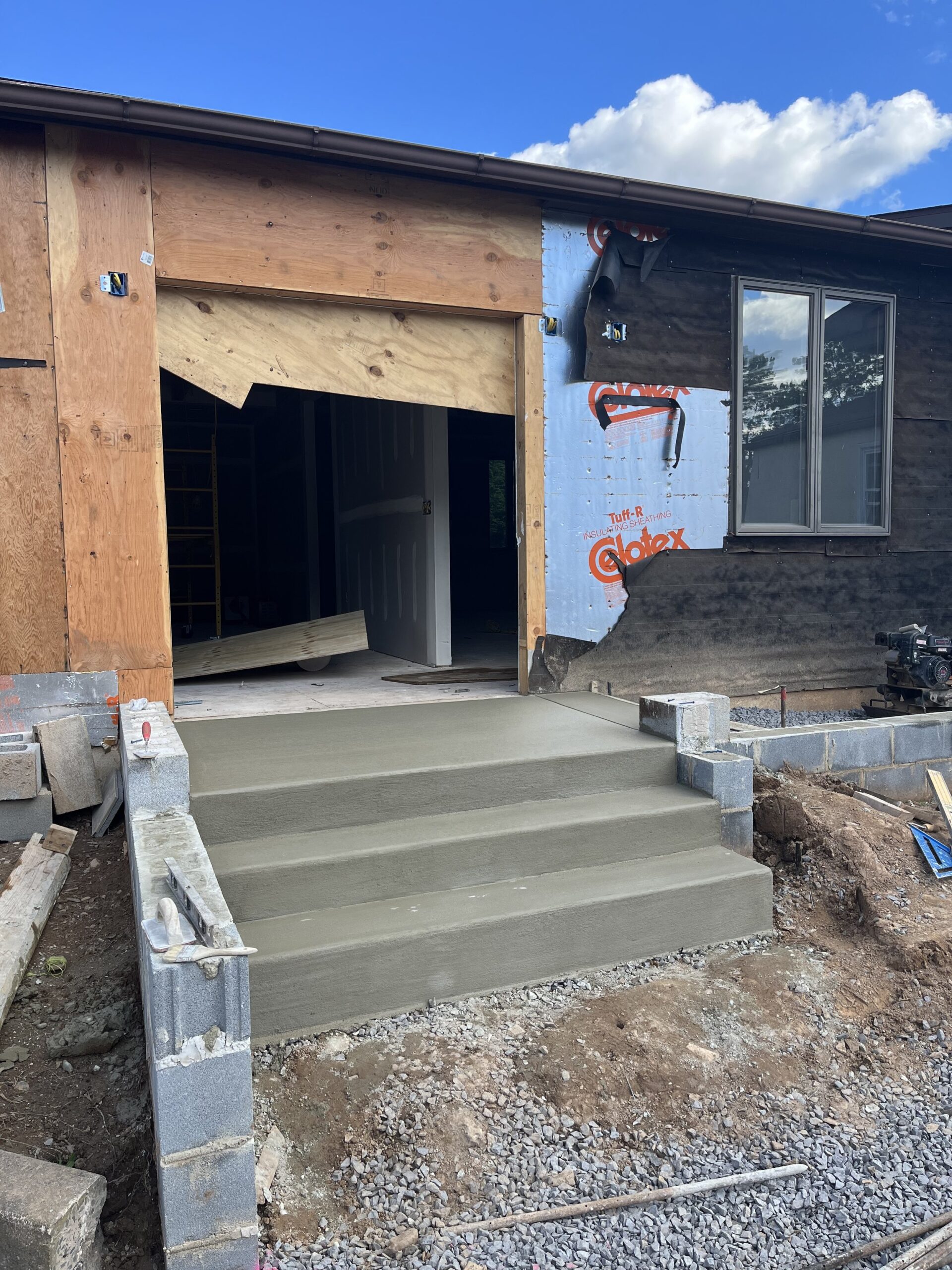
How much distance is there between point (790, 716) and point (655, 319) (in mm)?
3067

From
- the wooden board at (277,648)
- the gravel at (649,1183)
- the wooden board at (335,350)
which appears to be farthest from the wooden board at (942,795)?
the wooden board at (277,648)

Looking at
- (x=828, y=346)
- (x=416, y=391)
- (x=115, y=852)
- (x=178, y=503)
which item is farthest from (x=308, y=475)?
(x=115, y=852)

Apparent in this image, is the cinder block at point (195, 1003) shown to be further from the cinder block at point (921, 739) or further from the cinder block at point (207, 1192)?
the cinder block at point (921, 739)

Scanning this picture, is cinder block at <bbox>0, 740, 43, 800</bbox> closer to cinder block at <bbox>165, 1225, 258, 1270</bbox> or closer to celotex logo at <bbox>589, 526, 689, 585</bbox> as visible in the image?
cinder block at <bbox>165, 1225, 258, 1270</bbox>

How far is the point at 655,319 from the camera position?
6031mm

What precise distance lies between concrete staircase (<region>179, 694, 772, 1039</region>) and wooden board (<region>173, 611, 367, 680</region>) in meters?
2.38

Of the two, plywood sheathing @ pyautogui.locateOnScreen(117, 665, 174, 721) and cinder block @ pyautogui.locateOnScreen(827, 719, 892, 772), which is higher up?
plywood sheathing @ pyautogui.locateOnScreen(117, 665, 174, 721)

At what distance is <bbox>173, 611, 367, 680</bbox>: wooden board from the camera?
6.82m

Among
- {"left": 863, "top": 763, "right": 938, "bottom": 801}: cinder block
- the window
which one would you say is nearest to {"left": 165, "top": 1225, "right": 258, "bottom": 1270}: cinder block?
{"left": 863, "top": 763, "right": 938, "bottom": 801}: cinder block

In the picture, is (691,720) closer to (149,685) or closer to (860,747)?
(860,747)

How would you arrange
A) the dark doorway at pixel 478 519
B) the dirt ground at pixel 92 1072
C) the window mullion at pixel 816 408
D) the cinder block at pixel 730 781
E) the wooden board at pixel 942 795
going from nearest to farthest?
the dirt ground at pixel 92 1072 → the cinder block at pixel 730 781 → the wooden board at pixel 942 795 → the window mullion at pixel 816 408 → the dark doorway at pixel 478 519

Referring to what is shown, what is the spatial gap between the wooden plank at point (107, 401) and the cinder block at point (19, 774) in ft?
2.16

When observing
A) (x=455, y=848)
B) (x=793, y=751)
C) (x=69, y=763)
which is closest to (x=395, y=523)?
(x=69, y=763)

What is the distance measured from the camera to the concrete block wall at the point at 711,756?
13.5ft
